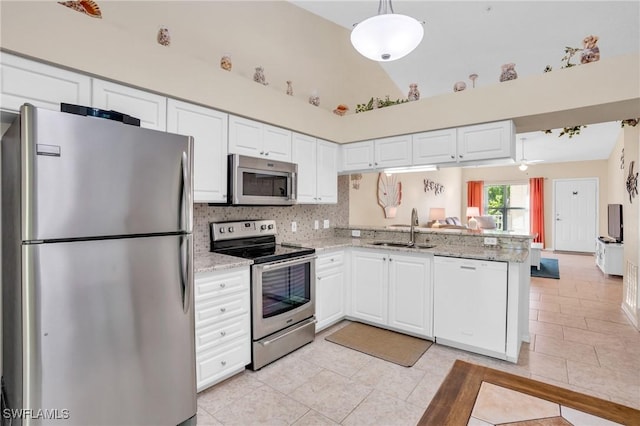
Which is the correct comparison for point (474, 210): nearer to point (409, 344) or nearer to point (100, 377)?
point (409, 344)

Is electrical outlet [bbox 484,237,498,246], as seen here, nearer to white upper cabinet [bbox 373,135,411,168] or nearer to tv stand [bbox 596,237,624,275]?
white upper cabinet [bbox 373,135,411,168]

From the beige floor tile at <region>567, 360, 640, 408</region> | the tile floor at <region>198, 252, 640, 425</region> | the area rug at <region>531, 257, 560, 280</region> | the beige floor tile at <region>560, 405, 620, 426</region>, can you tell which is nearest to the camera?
the beige floor tile at <region>560, 405, 620, 426</region>

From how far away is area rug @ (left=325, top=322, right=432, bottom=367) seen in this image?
2.72 metres

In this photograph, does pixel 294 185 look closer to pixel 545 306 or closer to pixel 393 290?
pixel 393 290

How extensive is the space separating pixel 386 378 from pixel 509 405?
5.57ft

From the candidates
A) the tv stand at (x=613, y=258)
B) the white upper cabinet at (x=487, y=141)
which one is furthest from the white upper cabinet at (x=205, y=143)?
the tv stand at (x=613, y=258)

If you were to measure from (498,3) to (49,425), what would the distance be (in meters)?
4.70

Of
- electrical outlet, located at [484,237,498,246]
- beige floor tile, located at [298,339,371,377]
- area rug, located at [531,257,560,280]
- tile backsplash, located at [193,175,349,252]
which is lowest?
beige floor tile, located at [298,339,371,377]

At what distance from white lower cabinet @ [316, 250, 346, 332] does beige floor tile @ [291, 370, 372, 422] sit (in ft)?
2.60

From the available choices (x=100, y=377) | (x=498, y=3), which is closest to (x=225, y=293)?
(x=100, y=377)

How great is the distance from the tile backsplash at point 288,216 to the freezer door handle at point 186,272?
36.9 inches

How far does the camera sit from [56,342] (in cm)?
135

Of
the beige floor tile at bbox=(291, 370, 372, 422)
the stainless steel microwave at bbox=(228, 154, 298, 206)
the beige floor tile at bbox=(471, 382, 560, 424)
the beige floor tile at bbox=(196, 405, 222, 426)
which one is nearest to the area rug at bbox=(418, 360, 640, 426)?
the beige floor tile at bbox=(471, 382, 560, 424)

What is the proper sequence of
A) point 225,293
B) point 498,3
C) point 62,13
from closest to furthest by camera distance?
1. point 62,13
2. point 225,293
3. point 498,3
